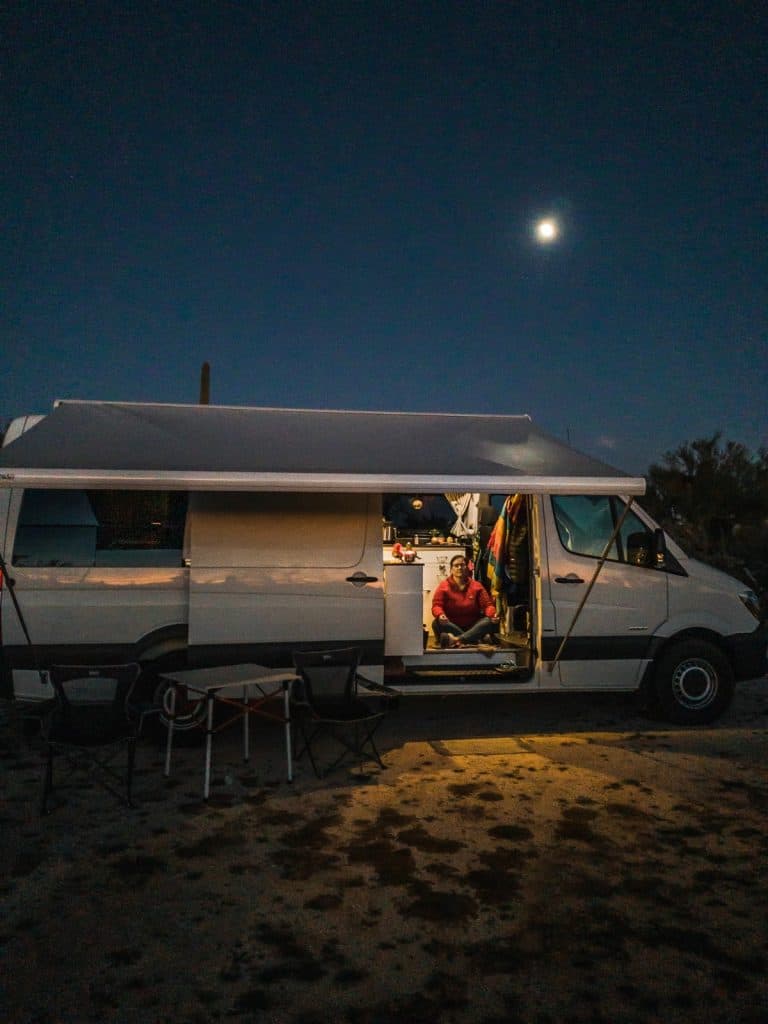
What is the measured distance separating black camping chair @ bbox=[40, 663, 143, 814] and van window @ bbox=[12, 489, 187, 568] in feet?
3.69

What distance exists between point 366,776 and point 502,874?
5.26 feet

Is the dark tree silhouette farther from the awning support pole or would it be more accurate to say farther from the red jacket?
the awning support pole

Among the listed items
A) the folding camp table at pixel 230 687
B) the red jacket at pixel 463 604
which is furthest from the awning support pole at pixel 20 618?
the red jacket at pixel 463 604

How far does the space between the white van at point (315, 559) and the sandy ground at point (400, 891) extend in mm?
754

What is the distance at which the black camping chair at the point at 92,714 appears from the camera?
4.50 m

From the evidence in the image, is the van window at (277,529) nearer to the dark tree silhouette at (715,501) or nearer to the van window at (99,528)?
the van window at (99,528)

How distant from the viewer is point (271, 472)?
5.20m

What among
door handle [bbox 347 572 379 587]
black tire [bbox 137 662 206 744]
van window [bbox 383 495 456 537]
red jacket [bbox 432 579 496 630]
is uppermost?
van window [bbox 383 495 456 537]

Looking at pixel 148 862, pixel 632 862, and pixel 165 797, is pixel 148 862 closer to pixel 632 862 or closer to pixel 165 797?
pixel 165 797

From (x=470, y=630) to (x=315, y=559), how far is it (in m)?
1.71

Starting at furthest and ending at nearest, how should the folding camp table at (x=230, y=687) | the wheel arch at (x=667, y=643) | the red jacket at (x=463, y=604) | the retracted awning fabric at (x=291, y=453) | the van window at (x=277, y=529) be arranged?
the red jacket at (x=463, y=604) → the wheel arch at (x=667, y=643) → the van window at (x=277, y=529) → the retracted awning fabric at (x=291, y=453) → the folding camp table at (x=230, y=687)

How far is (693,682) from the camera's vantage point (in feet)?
20.8

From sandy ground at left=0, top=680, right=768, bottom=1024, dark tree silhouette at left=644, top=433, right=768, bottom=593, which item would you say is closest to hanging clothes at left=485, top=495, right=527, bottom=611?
sandy ground at left=0, top=680, right=768, bottom=1024

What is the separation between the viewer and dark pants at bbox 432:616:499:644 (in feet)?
22.2
